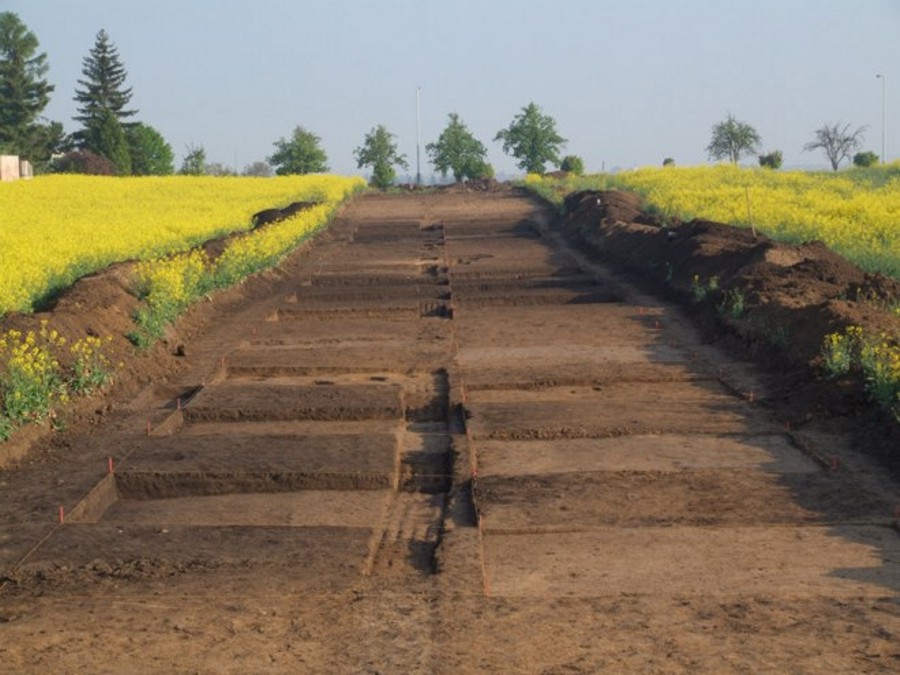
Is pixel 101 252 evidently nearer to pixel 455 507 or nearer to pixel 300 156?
pixel 455 507

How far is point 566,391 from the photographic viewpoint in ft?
43.5

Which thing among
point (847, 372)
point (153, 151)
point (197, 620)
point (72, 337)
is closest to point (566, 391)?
point (847, 372)

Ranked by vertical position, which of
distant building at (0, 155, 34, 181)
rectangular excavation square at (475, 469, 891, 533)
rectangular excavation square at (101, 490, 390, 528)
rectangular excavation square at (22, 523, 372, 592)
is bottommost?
rectangular excavation square at (101, 490, 390, 528)

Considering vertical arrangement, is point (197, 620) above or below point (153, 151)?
below

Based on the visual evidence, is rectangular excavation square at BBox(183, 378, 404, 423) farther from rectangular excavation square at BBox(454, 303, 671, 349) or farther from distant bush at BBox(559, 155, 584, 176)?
distant bush at BBox(559, 155, 584, 176)

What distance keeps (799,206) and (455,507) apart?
23.1 metres

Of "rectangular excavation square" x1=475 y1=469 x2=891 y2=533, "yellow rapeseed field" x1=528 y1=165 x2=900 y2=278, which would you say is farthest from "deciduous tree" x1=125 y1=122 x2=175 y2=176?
"rectangular excavation square" x1=475 y1=469 x2=891 y2=533

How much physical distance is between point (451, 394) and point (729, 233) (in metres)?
12.1

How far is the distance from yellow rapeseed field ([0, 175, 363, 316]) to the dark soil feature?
9.10 metres

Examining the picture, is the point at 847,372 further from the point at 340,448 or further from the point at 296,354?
the point at 296,354

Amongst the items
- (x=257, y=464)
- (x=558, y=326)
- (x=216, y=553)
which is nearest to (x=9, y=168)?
(x=558, y=326)

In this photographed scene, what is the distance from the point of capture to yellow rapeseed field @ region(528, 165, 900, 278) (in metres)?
21.1

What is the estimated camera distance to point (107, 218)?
31.2m

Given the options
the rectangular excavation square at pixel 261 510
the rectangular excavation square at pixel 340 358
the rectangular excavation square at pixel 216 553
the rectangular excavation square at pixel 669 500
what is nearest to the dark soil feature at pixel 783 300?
the rectangular excavation square at pixel 669 500
